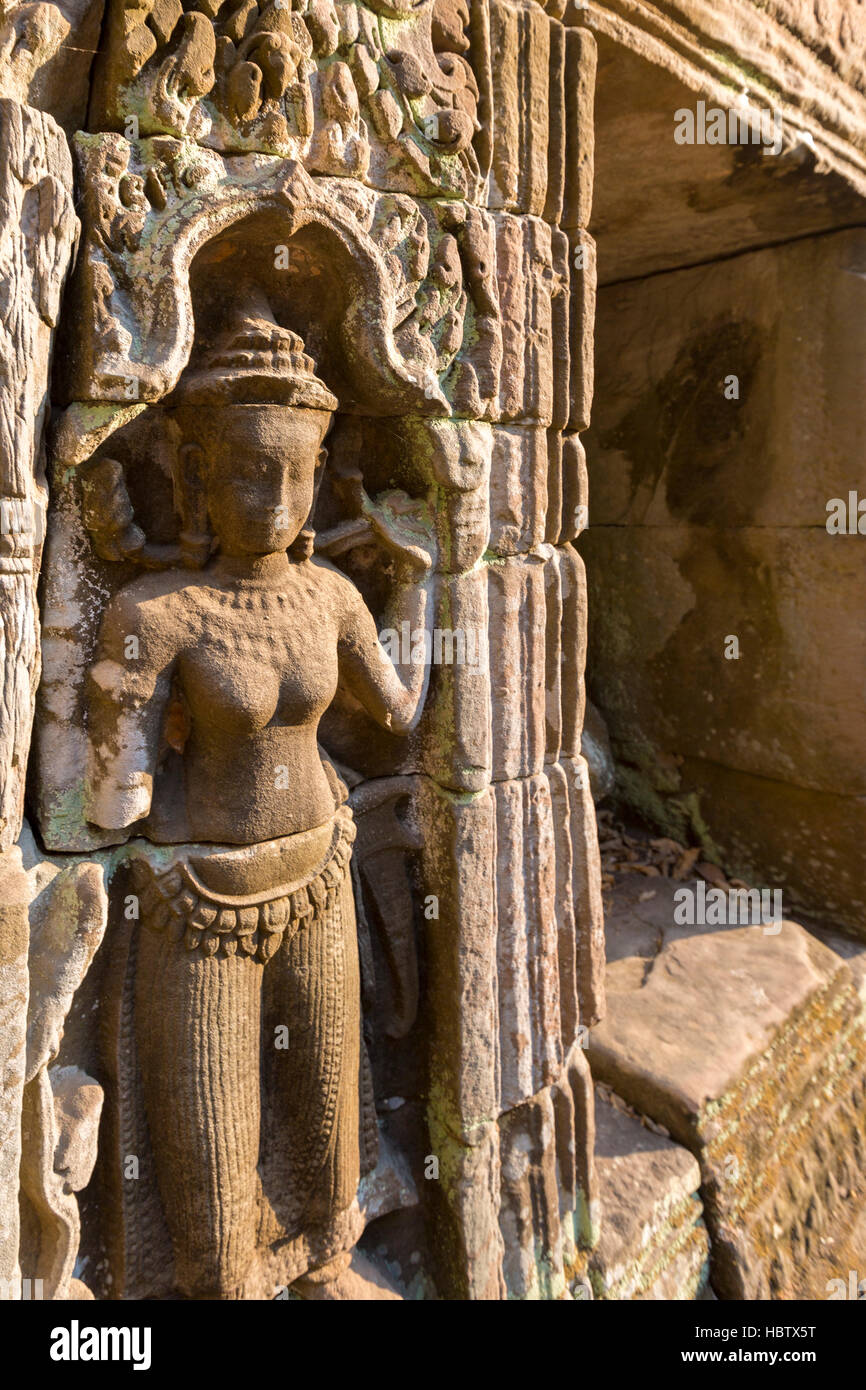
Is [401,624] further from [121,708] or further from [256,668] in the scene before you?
[121,708]

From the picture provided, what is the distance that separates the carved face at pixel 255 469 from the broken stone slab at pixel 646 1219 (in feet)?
6.33

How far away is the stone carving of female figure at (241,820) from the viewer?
1.62m

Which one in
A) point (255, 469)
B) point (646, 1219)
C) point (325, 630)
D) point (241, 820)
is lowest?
point (646, 1219)

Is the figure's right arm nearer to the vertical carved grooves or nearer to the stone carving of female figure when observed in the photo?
the stone carving of female figure

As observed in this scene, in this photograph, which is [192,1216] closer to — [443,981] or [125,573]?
[443,981]

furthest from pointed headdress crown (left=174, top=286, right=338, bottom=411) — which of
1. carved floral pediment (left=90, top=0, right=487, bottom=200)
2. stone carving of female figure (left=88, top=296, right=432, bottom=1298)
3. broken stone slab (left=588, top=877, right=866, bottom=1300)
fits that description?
broken stone slab (left=588, top=877, right=866, bottom=1300)

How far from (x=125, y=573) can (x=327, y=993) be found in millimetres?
895

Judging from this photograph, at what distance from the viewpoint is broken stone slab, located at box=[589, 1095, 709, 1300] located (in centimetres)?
236

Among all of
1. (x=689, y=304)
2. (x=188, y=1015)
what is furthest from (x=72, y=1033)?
(x=689, y=304)

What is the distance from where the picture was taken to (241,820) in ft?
5.66

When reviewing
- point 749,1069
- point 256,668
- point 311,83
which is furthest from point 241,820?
point 749,1069

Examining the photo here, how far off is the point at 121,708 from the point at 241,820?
0.30 meters

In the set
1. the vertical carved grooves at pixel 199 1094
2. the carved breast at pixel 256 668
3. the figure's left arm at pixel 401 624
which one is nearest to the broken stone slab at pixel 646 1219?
the vertical carved grooves at pixel 199 1094

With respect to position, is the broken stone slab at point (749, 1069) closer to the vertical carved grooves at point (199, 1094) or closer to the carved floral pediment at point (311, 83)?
the vertical carved grooves at point (199, 1094)
